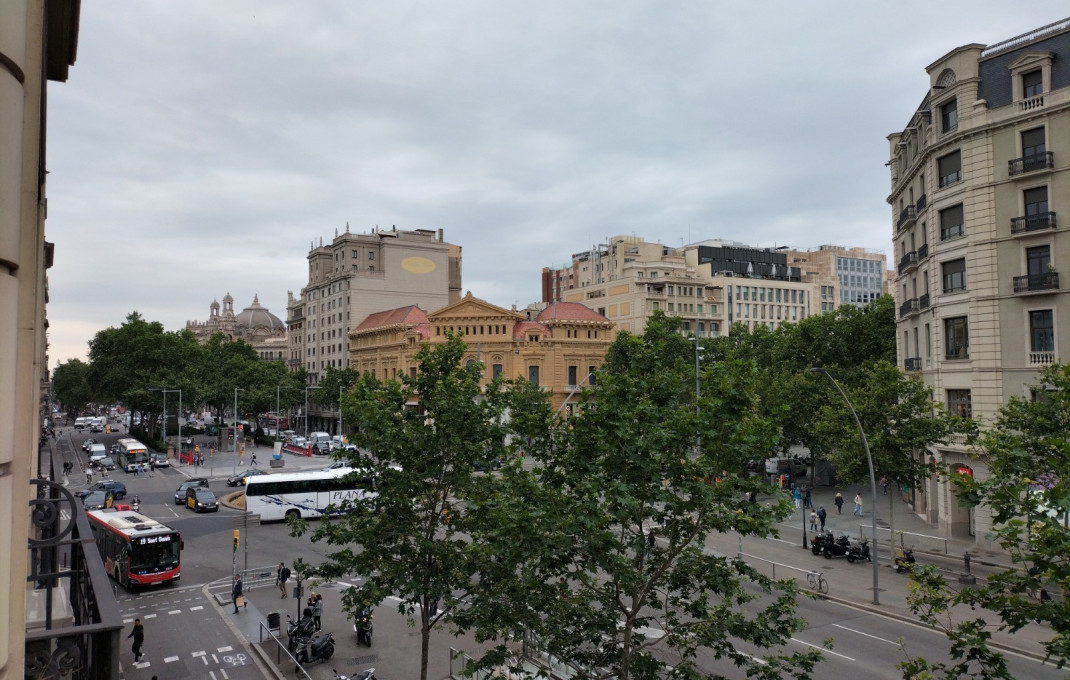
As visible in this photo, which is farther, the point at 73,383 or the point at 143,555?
the point at 73,383

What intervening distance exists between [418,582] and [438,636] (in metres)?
8.13

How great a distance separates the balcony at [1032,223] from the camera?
32.0 m

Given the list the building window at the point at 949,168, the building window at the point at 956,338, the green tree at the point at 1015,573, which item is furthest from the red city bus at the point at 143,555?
Answer: the building window at the point at 949,168

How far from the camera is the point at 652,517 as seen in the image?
12.8 meters

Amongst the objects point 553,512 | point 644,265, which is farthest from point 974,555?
point 644,265

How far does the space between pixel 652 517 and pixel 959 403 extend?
29.5m

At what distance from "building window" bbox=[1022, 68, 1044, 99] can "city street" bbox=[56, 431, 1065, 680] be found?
69.4 ft

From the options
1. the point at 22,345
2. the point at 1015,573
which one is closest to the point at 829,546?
the point at 1015,573

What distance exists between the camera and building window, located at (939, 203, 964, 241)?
3572 cm

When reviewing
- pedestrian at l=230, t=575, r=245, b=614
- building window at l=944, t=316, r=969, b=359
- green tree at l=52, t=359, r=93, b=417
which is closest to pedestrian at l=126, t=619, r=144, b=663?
pedestrian at l=230, t=575, r=245, b=614

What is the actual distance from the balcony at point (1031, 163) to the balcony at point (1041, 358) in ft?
27.0

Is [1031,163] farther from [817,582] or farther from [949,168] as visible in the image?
[817,582]

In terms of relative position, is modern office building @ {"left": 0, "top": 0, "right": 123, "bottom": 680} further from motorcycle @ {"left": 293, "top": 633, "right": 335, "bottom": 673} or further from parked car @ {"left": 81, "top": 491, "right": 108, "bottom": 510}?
parked car @ {"left": 81, "top": 491, "right": 108, "bottom": 510}

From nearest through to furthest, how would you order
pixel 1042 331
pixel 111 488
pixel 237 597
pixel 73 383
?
pixel 237 597 < pixel 1042 331 < pixel 111 488 < pixel 73 383
